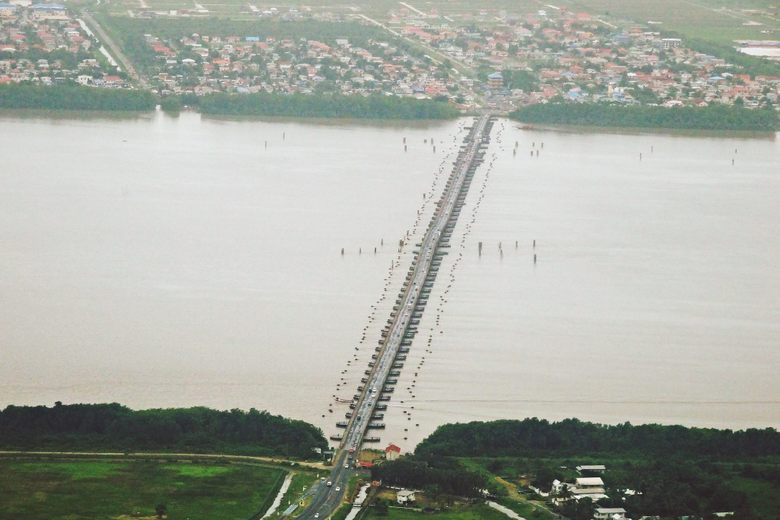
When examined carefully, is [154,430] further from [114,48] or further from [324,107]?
[114,48]

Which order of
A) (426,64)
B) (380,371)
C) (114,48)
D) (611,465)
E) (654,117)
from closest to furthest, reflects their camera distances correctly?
(611,465) < (380,371) < (654,117) < (426,64) < (114,48)

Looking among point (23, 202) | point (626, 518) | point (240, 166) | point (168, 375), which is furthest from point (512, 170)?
point (626, 518)

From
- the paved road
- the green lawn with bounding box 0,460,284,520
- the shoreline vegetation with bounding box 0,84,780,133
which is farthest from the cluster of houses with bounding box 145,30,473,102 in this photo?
the green lawn with bounding box 0,460,284,520

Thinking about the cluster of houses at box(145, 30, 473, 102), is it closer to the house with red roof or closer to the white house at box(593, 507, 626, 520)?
the house with red roof

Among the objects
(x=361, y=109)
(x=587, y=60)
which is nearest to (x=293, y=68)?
(x=361, y=109)

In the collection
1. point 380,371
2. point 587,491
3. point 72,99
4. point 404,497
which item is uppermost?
point 72,99

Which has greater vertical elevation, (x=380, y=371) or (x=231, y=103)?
(x=231, y=103)
